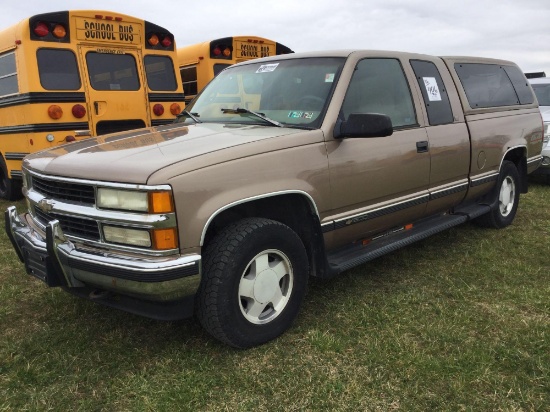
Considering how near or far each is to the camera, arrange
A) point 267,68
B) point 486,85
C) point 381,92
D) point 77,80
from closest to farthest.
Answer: point 381,92 < point 267,68 < point 486,85 < point 77,80

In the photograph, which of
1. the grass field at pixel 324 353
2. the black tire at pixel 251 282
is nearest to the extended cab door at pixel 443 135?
the grass field at pixel 324 353

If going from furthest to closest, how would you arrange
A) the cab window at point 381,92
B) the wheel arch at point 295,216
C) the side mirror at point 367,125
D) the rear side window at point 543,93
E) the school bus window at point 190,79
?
the school bus window at point 190,79 → the rear side window at point 543,93 → the cab window at point 381,92 → the side mirror at point 367,125 → the wheel arch at point 295,216

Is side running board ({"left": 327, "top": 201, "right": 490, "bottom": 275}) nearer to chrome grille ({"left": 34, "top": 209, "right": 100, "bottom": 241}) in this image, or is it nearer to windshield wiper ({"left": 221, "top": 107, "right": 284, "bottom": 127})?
windshield wiper ({"left": 221, "top": 107, "right": 284, "bottom": 127})

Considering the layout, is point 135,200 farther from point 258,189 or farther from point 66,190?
point 258,189

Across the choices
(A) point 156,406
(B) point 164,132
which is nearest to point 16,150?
(B) point 164,132

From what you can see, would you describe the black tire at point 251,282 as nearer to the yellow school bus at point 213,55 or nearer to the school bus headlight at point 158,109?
the school bus headlight at point 158,109

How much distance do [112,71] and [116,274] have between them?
510 centimetres

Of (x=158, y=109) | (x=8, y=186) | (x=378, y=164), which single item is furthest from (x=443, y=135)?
(x=8, y=186)

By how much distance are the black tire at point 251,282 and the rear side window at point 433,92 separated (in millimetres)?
1807

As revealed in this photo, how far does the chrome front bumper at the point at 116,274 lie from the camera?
2482 millimetres

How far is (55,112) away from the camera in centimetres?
628

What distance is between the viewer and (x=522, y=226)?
548 centimetres

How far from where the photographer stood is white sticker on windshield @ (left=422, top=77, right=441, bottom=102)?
412 cm

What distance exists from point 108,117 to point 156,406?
5.15 meters
